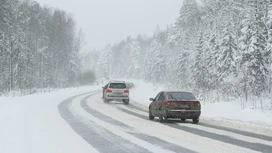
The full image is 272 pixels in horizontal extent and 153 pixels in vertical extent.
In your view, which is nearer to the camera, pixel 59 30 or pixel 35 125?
pixel 35 125

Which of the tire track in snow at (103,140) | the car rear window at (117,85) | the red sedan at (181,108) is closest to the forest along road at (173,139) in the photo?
the tire track in snow at (103,140)

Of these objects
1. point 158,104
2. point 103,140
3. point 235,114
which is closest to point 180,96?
point 158,104

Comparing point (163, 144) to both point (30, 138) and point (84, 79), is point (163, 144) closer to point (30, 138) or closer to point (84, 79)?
point (30, 138)

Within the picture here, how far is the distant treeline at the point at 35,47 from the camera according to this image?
177 ft

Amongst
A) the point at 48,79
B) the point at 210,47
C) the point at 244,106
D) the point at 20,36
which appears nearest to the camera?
the point at 244,106

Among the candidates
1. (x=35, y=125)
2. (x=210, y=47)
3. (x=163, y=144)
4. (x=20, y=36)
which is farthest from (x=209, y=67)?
(x=163, y=144)

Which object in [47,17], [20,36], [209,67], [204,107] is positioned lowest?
[204,107]

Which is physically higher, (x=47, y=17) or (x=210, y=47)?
(x=47, y=17)

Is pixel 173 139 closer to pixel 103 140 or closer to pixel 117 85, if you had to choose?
pixel 103 140

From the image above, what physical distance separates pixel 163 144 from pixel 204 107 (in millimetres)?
14641

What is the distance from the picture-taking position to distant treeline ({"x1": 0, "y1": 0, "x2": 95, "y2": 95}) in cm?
5388

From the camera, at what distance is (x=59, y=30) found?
86.1m

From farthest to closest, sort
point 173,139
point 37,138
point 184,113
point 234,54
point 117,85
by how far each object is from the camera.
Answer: point 234,54, point 117,85, point 184,113, point 173,139, point 37,138

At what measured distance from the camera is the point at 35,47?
73062 millimetres
